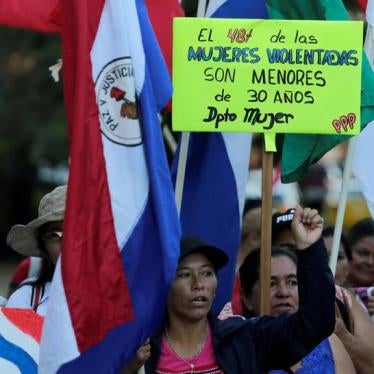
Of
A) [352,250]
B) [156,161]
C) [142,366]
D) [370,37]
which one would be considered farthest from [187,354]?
[352,250]

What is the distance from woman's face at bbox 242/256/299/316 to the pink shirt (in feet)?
2.74

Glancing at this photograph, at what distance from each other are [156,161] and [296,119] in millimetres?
905

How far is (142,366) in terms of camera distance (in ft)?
23.4

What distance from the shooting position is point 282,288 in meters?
8.07

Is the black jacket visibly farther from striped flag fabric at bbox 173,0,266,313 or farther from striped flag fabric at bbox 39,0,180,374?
striped flag fabric at bbox 173,0,266,313

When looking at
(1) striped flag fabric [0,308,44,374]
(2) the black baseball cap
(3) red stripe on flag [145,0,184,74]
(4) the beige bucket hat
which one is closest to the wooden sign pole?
(2) the black baseball cap

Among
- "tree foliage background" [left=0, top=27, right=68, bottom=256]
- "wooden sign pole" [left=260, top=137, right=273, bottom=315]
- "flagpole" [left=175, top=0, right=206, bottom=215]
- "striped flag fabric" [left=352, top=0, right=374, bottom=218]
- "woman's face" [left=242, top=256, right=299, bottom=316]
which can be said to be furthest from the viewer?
"tree foliage background" [left=0, top=27, right=68, bottom=256]

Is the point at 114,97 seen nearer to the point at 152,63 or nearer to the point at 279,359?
the point at 152,63

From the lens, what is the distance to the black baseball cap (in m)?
7.32

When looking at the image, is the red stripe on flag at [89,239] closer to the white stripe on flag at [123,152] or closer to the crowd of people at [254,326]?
the white stripe on flag at [123,152]

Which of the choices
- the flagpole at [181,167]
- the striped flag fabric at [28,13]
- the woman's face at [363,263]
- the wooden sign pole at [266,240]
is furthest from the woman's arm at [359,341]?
the striped flag fabric at [28,13]

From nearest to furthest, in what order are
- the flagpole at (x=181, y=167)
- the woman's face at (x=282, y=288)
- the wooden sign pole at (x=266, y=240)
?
the wooden sign pole at (x=266, y=240) < the woman's face at (x=282, y=288) < the flagpole at (x=181, y=167)

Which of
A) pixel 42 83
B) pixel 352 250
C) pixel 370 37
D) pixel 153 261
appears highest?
pixel 42 83

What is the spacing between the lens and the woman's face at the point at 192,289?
7242 mm
